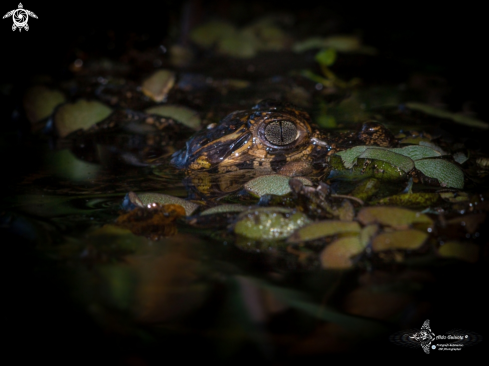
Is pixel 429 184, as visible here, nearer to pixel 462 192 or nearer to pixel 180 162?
pixel 462 192

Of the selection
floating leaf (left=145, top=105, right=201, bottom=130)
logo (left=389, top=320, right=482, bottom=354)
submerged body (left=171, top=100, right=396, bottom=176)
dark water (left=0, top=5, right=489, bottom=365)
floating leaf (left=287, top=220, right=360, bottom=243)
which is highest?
floating leaf (left=145, top=105, right=201, bottom=130)

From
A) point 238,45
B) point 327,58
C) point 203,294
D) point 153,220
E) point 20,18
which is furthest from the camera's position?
point 238,45

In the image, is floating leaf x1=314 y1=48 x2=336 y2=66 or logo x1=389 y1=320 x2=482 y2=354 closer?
logo x1=389 y1=320 x2=482 y2=354

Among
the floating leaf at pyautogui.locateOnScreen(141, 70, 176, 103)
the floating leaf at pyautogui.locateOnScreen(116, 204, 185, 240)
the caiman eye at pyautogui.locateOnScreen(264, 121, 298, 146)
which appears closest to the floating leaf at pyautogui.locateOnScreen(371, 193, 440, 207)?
the caiman eye at pyautogui.locateOnScreen(264, 121, 298, 146)

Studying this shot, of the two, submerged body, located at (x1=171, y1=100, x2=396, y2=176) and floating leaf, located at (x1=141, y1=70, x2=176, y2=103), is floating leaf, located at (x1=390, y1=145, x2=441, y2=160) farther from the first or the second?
floating leaf, located at (x1=141, y1=70, x2=176, y2=103)

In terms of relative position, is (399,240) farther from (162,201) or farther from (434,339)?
(162,201)

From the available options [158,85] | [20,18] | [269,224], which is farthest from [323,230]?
[20,18]

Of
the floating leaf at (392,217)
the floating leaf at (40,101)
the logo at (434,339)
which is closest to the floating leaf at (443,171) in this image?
the floating leaf at (392,217)

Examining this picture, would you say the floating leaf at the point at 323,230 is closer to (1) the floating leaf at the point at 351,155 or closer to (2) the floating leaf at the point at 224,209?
(2) the floating leaf at the point at 224,209
